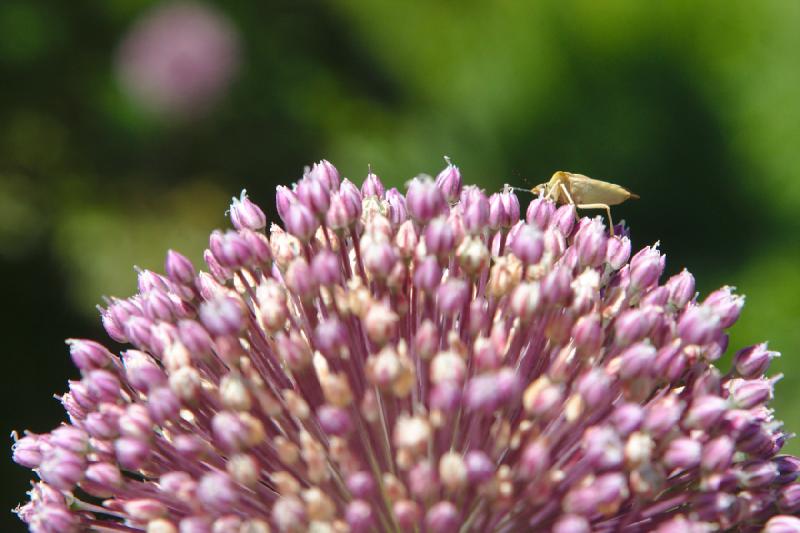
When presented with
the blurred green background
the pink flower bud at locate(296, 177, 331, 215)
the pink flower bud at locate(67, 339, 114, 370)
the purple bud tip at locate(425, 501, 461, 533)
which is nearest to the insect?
the pink flower bud at locate(296, 177, 331, 215)

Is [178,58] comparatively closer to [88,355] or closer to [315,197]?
[315,197]

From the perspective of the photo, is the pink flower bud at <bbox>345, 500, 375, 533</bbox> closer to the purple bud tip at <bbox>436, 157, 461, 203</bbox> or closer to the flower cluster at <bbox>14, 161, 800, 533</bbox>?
the flower cluster at <bbox>14, 161, 800, 533</bbox>

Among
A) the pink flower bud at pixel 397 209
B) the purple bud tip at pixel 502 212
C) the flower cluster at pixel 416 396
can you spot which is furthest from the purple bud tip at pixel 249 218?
the purple bud tip at pixel 502 212

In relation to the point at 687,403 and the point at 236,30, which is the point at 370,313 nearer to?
the point at 687,403

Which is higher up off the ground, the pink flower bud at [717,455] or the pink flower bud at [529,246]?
the pink flower bud at [529,246]

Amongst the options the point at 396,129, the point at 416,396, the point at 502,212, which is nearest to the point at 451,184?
the point at 502,212

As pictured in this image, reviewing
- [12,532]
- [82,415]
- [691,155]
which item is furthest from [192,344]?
[691,155]

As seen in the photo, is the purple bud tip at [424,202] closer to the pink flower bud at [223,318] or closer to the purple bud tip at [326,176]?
the purple bud tip at [326,176]
